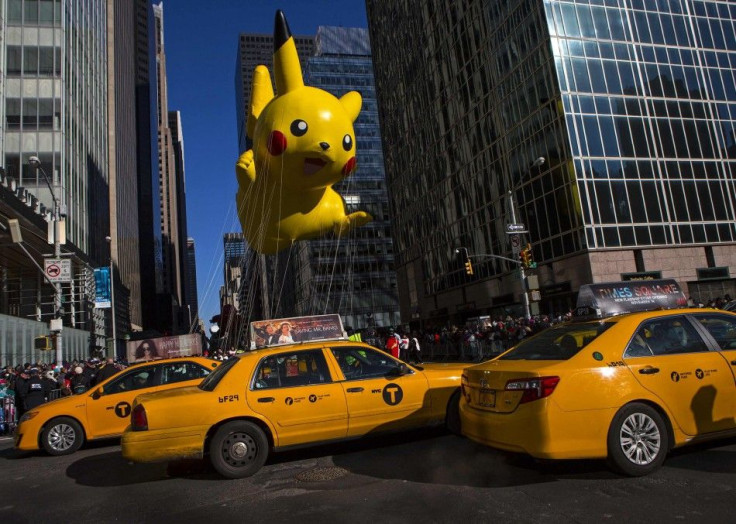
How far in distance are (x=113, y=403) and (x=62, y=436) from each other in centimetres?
91

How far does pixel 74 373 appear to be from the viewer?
51.7 ft

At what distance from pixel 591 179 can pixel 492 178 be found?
10.9 m

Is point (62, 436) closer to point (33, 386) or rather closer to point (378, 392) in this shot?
point (33, 386)

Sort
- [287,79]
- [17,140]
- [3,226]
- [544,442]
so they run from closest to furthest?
[544,442] < [287,79] < [3,226] < [17,140]

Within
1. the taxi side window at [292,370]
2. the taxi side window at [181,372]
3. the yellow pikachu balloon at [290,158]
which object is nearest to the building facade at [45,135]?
the yellow pikachu balloon at [290,158]

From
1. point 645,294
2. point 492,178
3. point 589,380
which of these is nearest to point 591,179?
point 492,178

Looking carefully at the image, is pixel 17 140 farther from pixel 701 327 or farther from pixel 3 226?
pixel 701 327

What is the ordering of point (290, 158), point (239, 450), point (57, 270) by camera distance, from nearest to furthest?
1. point (239, 450)
2. point (290, 158)
3. point (57, 270)

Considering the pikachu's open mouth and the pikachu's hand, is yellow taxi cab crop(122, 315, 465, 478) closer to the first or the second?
the pikachu's open mouth

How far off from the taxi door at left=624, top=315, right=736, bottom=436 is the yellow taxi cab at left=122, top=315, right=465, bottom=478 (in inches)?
101

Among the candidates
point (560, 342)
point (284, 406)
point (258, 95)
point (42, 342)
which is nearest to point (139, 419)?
point (284, 406)

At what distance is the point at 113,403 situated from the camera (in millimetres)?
9344

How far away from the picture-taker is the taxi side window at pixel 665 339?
5.41 meters

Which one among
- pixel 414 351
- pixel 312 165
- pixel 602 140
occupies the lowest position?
pixel 414 351
